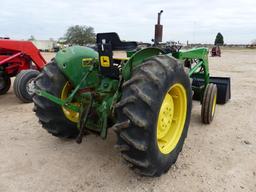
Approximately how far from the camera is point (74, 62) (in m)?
3.55

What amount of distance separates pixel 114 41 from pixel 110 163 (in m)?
1.41

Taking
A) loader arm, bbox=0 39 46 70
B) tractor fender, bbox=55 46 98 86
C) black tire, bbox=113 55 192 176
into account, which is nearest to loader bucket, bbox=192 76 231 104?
tractor fender, bbox=55 46 98 86

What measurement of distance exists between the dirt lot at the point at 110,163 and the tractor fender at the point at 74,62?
0.96m

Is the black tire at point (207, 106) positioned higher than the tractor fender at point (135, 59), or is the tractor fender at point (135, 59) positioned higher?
the tractor fender at point (135, 59)

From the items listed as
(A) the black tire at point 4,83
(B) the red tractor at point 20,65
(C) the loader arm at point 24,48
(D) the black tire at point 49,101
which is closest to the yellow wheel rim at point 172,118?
(D) the black tire at point 49,101

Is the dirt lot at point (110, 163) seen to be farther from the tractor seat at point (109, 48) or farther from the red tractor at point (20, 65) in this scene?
the red tractor at point (20, 65)

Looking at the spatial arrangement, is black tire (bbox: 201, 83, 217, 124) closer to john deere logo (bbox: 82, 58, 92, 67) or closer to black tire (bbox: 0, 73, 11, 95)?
john deere logo (bbox: 82, 58, 92, 67)

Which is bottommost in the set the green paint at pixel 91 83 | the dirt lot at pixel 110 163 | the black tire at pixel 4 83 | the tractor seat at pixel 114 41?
the dirt lot at pixel 110 163

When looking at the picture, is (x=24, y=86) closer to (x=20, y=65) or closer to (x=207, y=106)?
(x=20, y=65)

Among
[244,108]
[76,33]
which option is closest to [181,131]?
[244,108]

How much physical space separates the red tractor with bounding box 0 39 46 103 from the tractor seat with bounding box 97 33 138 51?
3.66 meters

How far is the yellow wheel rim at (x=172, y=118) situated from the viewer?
3.14m

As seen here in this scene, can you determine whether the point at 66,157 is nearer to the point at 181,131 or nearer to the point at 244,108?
the point at 181,131

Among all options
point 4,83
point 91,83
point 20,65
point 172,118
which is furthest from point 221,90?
point 4,83
